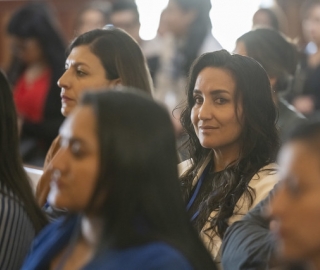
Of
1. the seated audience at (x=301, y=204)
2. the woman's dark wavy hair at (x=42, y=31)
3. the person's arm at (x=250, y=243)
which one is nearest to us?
the seated audience at (x=301, y=204)

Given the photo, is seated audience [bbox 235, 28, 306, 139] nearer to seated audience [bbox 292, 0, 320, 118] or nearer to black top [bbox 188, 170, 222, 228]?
black top [bbox 188, 170, 222, 228]

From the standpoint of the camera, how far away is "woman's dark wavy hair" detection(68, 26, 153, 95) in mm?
2520

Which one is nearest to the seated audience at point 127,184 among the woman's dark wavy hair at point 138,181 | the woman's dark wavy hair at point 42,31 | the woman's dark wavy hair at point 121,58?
the woman's dark wavy hair at point 138,181

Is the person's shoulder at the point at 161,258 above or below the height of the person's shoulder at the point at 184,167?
above

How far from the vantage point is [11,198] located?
2004 millimetres

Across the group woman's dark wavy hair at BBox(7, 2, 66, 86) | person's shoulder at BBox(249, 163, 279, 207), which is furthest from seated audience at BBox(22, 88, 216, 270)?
woman's dark wavy hair at BBox(7, 2, 66, 86)

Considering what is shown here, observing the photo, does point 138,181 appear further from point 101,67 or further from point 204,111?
point 101,67

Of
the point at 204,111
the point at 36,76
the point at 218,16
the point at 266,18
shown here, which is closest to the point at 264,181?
the point at 204,111

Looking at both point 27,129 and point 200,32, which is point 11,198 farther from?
point 200,32

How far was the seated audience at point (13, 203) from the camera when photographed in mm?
1974

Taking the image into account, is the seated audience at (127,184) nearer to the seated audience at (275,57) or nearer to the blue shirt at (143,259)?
the blue shirt at (143,259)

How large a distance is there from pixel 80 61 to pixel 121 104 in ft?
3.88

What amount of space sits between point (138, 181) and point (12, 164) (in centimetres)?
80

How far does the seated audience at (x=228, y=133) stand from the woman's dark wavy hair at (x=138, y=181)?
62 cm
